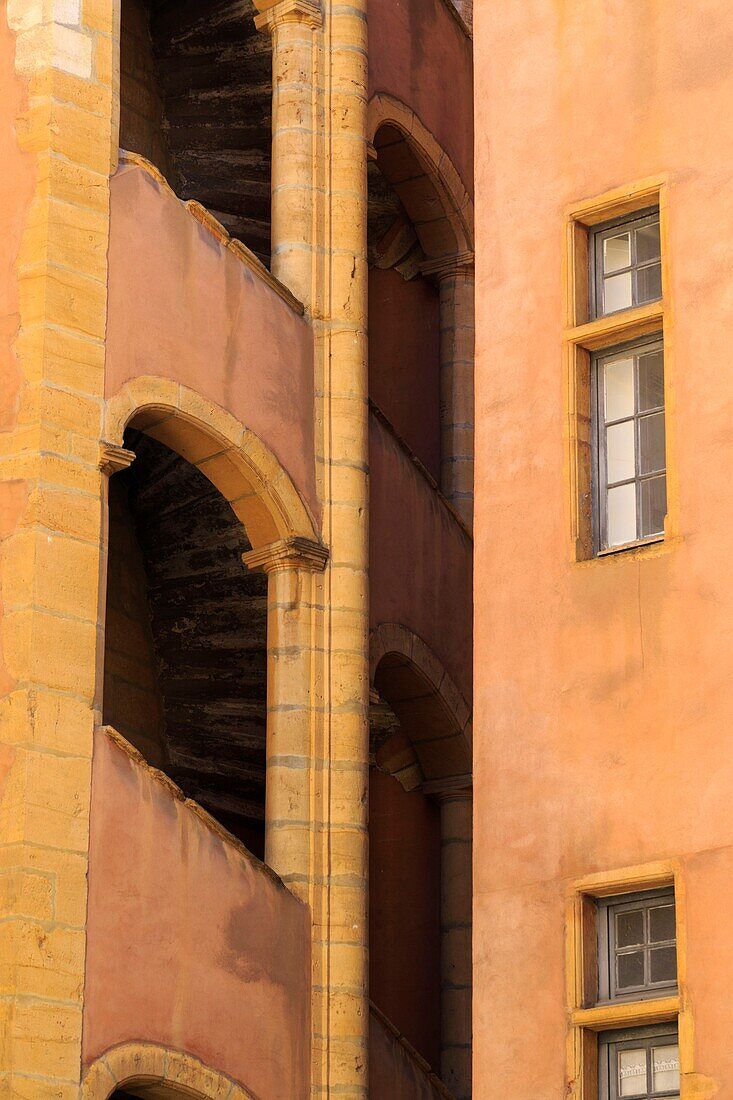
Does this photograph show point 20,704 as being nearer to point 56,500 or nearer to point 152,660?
point 56,500

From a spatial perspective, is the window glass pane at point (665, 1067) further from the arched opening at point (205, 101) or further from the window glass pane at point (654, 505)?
the arched opening at point (205, 101)

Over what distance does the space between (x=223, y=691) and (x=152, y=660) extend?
21.2 inches

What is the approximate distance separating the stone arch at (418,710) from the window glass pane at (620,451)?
12.6ft

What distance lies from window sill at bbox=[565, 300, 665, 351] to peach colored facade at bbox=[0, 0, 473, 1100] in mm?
2772

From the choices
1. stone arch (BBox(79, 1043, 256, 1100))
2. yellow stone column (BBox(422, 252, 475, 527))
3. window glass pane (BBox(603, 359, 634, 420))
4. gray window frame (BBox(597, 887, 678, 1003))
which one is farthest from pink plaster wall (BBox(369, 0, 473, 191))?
gray window frame (BBox(597, 887, 678, 1003))

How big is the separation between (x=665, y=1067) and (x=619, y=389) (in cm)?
337

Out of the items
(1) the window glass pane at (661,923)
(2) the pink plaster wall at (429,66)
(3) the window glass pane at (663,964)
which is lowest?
(3) the window glass pane at (663,964)

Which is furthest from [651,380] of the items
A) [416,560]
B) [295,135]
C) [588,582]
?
[416,560]

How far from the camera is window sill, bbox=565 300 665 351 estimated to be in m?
13.8

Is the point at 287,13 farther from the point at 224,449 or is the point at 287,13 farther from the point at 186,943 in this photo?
the point at 186,943

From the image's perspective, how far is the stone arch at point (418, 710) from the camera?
1805 centimetres

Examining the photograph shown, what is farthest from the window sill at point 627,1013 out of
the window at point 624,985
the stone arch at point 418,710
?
the stone arch at point 418,710

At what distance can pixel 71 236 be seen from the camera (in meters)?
15.5

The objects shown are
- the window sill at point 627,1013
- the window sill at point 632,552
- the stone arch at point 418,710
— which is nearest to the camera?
the window sill at point 627,1013
